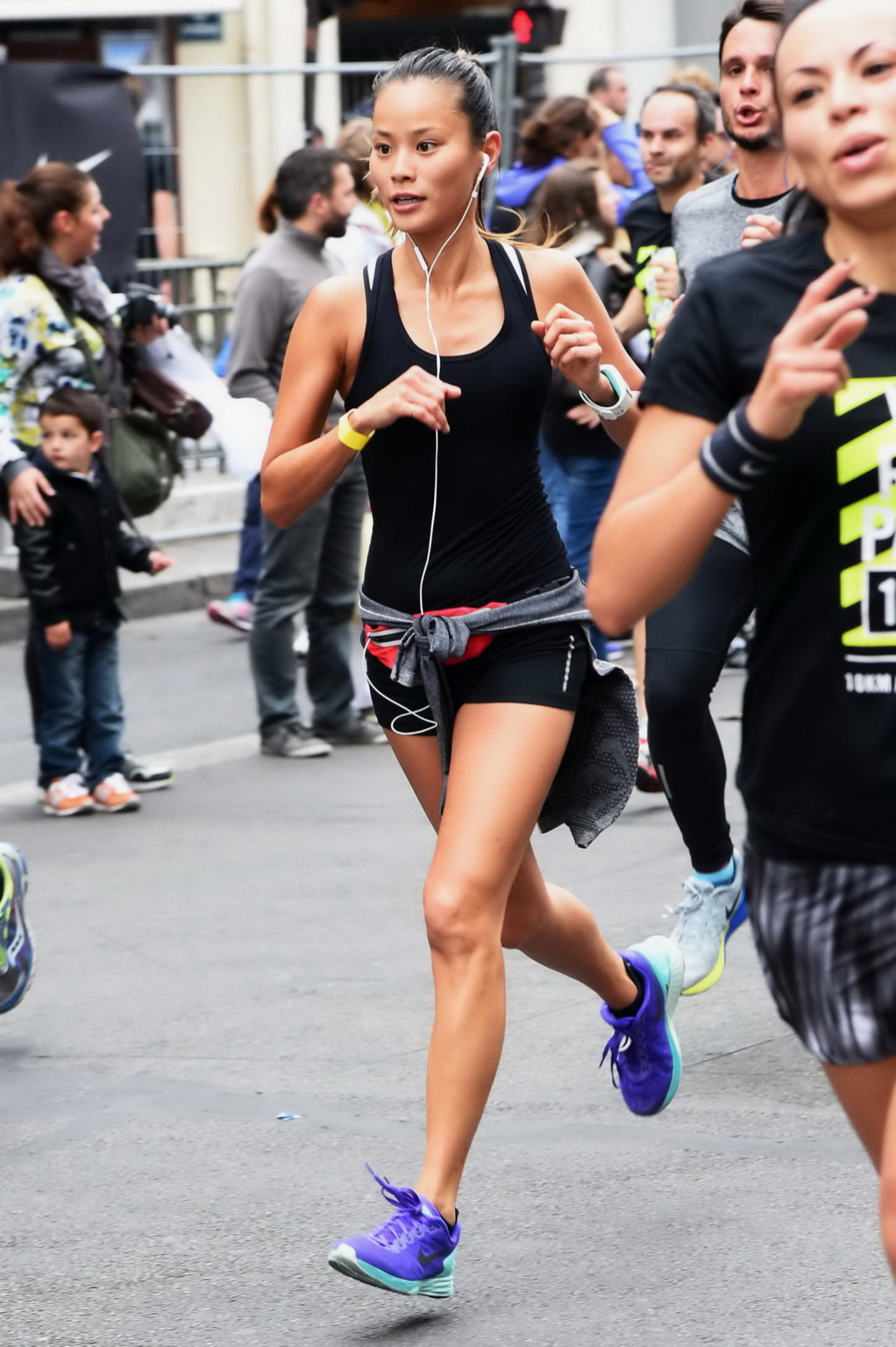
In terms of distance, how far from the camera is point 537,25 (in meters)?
13.5

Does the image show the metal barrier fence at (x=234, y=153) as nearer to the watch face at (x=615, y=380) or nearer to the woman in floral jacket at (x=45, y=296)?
the woman in floral jacket at (x=45, y=296)

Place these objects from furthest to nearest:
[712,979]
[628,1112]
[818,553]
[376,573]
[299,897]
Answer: [299,897] < [712,979] < [628,1112] < [376,573] < [818,553]

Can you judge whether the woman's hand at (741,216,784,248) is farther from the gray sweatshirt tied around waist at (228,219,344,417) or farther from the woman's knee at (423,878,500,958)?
the gray sweatshirt tied around waist at (228,219,344,417)

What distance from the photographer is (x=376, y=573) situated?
3.81 meters

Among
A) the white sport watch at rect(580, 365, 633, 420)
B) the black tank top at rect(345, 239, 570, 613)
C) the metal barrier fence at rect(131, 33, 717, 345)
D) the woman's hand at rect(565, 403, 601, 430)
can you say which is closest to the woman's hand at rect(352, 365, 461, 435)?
the black tank top at rect(345, 239, 570, 613)

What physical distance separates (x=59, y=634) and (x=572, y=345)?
377cm

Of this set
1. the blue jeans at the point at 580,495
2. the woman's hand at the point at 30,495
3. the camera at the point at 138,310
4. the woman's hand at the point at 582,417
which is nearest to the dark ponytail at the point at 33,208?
the camera at the point at 138,310

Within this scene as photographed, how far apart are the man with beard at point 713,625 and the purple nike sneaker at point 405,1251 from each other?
51.8 inches

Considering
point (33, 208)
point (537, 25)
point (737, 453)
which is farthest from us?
point (537, 25)

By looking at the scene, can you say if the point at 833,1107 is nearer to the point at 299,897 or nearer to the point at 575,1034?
the point at 575,1034

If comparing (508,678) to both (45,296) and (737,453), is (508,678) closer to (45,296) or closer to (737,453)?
(737,453)

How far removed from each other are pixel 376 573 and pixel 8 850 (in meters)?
1.61

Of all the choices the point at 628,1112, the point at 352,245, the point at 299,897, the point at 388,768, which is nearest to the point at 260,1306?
the point at 628,1112

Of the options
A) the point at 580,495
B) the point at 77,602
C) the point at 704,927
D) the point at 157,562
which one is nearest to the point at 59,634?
the point at 77,602
